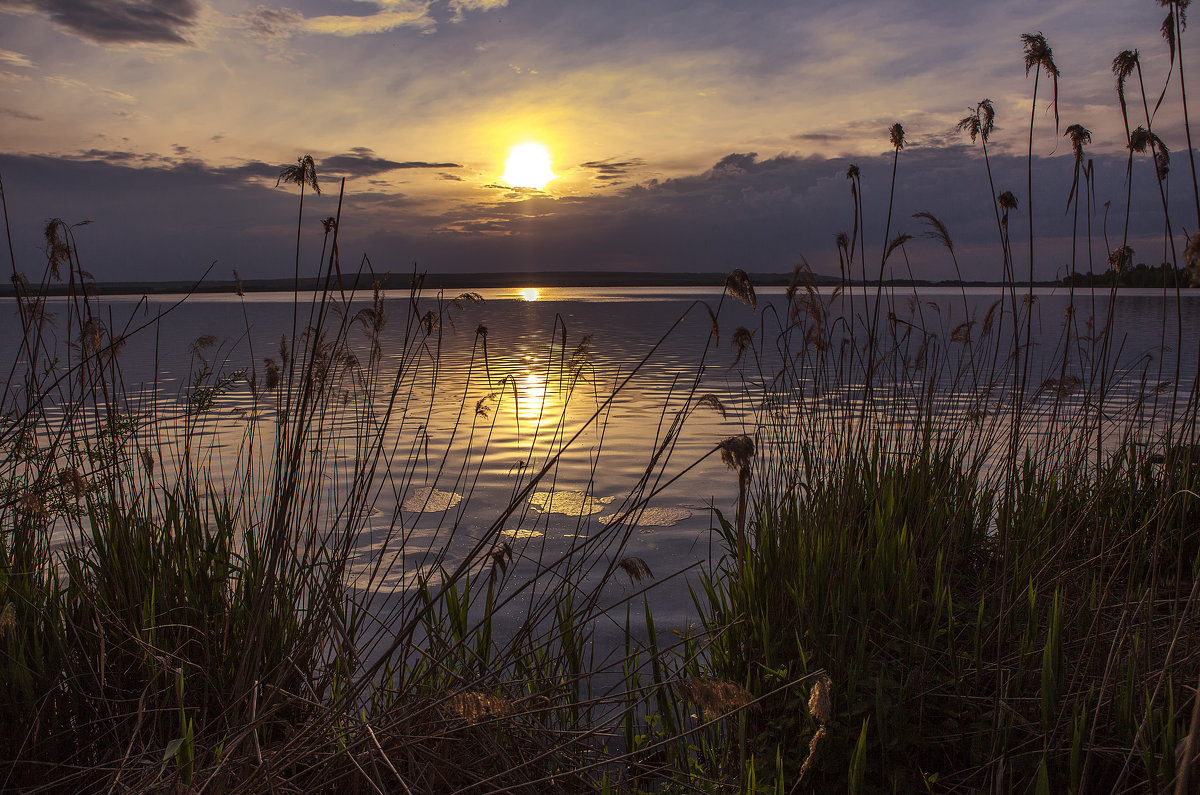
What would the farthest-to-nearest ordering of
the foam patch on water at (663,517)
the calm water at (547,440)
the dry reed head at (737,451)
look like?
the foam patch on water at (663,517) < the calm water at (547,440) < the dry reed head at (737,451)

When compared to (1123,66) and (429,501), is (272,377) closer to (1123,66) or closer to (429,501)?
(429,501)

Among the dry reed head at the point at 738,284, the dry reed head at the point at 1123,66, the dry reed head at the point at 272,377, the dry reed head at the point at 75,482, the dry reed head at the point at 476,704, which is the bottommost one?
the dry reed head at the point at 476,704

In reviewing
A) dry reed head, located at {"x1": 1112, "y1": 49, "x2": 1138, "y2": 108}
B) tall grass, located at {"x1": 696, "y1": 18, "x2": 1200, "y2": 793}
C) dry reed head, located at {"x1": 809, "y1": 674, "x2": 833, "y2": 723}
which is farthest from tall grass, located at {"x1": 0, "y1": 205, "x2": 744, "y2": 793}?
dry reed head, located at {"x1": 1112, "y1": 49, "x2": 1138, "y2": 108}

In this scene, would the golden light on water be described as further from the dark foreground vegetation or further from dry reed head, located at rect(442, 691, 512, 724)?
dry reed head, located at rect(442, 691, 512, 724)

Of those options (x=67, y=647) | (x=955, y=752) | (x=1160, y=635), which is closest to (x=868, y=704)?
(x=955, y=752)

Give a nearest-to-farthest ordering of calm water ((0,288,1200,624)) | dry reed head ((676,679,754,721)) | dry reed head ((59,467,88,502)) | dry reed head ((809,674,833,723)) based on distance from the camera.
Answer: dry reed head ((809,674,833,723)), dry reed head ((676,679,754,721)), dry reed head ((59,467,88,502)), calm water ((0,288,1200,624))

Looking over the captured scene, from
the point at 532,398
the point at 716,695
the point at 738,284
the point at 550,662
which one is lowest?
the point at 550,662

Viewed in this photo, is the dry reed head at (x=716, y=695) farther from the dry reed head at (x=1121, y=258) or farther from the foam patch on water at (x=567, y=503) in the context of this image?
the foam patch on water at (x=567, y=503)

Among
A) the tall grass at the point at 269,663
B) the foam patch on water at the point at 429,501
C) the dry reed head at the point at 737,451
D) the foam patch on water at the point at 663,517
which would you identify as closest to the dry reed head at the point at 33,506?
the tall grass at the point at 269,663

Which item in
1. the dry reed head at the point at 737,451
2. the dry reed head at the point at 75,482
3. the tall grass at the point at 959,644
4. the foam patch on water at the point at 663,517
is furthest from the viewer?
the foam patch on water at the point at 663,517

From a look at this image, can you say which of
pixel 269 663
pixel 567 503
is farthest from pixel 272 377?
pixel 567 503

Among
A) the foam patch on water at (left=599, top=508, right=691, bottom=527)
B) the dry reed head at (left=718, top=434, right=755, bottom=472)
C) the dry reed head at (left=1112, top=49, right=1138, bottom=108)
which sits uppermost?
the dry reed head at (left=1112, top=49, right=1138, bottom=108)

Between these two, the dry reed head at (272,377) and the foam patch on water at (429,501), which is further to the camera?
the foam patch on water at (429,501)

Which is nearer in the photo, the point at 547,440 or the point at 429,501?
the point at 429,501
